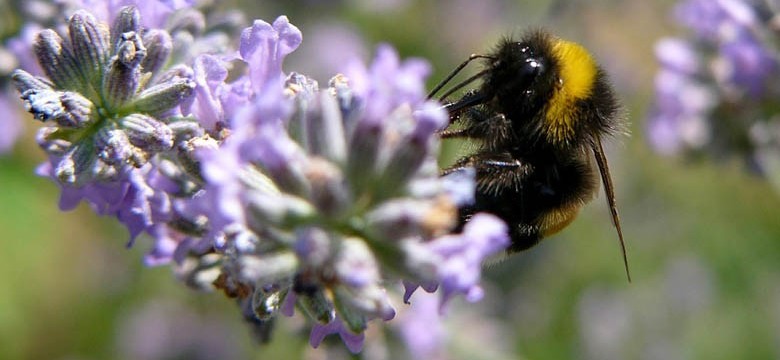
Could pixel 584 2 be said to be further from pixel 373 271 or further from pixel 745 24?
pixel 373 271

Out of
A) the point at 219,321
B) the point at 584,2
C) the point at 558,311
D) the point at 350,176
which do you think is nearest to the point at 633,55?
the point at 584,2

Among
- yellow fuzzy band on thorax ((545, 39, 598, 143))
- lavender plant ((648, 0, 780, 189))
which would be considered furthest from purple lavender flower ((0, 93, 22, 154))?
lavender plant ((648, 0, 780, 189))

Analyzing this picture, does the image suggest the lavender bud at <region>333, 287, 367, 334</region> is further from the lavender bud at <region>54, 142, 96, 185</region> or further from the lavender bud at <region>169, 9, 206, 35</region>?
the lavender bud at <region>169, 9, 206, 35</region>

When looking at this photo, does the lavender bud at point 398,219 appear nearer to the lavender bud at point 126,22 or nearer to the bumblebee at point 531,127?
the bumblebee at point 531,127

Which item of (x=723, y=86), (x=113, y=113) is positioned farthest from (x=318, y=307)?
(x=723, y=86)

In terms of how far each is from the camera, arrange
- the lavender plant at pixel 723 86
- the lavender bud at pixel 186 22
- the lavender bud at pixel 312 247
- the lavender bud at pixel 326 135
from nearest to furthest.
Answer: the lavender bud at pixel 312 247, the lavender bud at pixel 326 135, the lavender bud at pixel 186 22, the lavender plant at pixel 723 86

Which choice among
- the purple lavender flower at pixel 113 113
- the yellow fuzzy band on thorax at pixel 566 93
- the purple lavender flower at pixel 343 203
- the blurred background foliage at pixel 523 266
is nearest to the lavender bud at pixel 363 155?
the purple lavender flower at pixel 343 203
